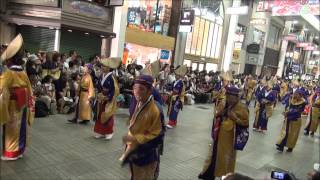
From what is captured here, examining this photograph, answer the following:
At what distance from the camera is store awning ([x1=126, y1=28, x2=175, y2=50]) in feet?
57.0

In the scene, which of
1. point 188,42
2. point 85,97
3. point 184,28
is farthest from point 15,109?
point 188,42

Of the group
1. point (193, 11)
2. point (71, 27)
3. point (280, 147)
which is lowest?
point (280, 147)

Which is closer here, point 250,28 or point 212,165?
point 212,165

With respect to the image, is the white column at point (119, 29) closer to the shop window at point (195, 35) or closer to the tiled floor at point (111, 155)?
the tiled floor at point (111, 155)

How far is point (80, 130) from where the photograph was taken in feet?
27.1

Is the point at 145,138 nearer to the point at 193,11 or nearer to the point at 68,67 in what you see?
the point at 68,67

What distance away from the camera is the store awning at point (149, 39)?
683 inches

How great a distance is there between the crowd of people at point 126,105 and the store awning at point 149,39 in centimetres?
375

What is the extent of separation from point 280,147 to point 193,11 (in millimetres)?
11939

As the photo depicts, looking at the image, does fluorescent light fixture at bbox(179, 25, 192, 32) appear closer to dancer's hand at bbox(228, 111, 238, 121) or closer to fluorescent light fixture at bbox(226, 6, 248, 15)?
fluorescent light fixture at bbox(226, 6, 248, 15)

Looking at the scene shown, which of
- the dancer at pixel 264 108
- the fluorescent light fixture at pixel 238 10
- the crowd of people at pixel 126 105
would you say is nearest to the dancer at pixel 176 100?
the crowd of people at pixel 126 105

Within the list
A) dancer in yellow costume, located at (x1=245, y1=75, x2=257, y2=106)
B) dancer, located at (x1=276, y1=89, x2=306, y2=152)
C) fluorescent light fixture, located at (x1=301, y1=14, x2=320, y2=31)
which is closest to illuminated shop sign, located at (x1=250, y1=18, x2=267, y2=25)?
dancer in yellow costume, located at (x1=245, y1=75, x2=257, y2=106)

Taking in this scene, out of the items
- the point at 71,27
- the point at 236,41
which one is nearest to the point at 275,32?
the point at 236,41

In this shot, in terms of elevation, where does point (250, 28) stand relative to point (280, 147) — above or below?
above
